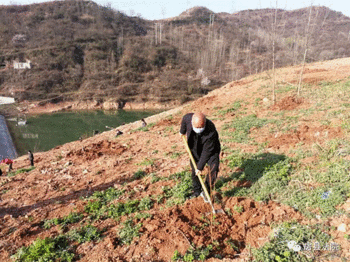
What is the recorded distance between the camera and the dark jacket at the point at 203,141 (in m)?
3.96

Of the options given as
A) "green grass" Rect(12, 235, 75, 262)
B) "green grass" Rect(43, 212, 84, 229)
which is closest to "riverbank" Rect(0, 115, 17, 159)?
"green grass" Rect(43, 212, 84, 229)

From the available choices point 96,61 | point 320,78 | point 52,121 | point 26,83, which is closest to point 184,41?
point 96,61

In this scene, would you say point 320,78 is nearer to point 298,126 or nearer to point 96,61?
point 298,126

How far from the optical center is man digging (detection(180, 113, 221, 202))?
3795 mm

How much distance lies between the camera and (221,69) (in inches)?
2447

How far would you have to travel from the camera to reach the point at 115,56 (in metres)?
61.7

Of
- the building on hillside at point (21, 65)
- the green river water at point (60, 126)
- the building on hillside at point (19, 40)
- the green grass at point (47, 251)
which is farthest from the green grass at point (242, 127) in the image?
the building on hillside at point (19, 40)

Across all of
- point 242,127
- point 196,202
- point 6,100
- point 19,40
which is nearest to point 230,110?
point 242,127

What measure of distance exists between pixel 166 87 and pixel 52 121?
2433 cm

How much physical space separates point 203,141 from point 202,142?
1.4 inches

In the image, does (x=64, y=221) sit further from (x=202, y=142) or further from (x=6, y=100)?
(x=6, y=100)

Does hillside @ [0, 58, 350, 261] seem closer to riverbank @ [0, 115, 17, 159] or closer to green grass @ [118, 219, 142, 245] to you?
green grass @ [118, 219, 142, 245]

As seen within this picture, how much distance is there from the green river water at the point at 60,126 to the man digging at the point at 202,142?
20.1 m

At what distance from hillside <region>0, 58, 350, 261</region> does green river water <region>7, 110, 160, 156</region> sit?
1727 cm
